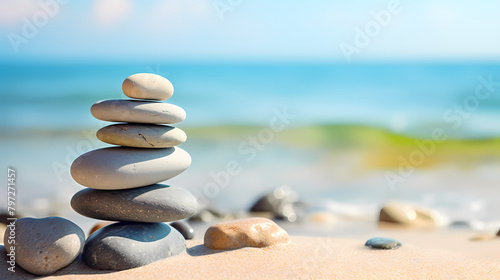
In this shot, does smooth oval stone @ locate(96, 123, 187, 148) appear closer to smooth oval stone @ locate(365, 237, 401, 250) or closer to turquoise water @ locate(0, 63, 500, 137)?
smooth oval stone @ locate(365, 237, 401, 250)

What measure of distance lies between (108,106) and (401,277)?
8.77 feet

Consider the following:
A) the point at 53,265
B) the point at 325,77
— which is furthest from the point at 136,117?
the point at 325,77

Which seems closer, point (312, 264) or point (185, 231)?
point (312, 264)

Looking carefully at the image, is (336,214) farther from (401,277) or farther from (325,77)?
(325,77)

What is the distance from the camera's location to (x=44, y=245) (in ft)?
11.3

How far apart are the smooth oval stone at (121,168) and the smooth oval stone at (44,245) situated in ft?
1.35

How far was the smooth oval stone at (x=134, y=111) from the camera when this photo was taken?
3.71m

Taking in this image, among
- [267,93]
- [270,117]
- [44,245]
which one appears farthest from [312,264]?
[267,93]

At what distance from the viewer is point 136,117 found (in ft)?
12.3

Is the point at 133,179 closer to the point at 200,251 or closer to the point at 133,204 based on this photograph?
the point at 133,204

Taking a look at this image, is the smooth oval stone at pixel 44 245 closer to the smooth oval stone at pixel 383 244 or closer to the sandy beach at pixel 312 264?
the sandy beach at pixel 312 264

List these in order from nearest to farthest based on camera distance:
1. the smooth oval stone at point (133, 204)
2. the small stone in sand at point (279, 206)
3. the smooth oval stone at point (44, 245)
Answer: the smooth oval stone at point (44, 245) → the smooth oval stone at point (133, 204) → the small stone in sand at point (279, 206)

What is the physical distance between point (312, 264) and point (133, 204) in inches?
60.8

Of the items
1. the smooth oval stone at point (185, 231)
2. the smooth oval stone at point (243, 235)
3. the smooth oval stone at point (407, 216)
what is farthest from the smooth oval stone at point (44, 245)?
the smooth oval stone at point (407, 216)
